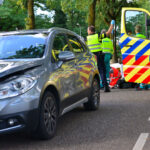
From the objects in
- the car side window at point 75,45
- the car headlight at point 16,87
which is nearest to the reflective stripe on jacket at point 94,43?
the car side window at point 75,45

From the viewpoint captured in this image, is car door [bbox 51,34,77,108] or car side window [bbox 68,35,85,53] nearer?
car door [bbox 51,34,77,108]

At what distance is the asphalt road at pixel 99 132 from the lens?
5434mm

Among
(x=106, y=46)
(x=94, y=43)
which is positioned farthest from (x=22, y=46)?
(x=106, y=46)

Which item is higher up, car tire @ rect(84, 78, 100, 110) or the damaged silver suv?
the damaged silver suv

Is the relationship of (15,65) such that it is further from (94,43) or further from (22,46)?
(94,43)

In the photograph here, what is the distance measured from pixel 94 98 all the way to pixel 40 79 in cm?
307

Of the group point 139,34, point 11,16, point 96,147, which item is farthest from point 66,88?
point 11,16

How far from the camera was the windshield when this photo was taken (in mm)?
6305

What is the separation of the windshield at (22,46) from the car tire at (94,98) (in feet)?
7.07

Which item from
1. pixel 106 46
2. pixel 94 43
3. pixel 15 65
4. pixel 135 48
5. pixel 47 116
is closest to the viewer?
pixel 15 65

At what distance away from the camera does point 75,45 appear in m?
7.83

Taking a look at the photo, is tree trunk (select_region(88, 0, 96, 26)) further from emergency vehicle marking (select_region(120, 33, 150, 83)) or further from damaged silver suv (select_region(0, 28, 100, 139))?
damaged silver suv (select_region(0, 28, 100, 139))

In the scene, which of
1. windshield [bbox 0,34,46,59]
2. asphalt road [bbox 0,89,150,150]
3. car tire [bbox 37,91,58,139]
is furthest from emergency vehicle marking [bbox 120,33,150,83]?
car tire [bbox 37,91,58,139]

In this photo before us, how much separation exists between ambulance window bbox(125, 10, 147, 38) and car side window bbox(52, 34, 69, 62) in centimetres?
286
